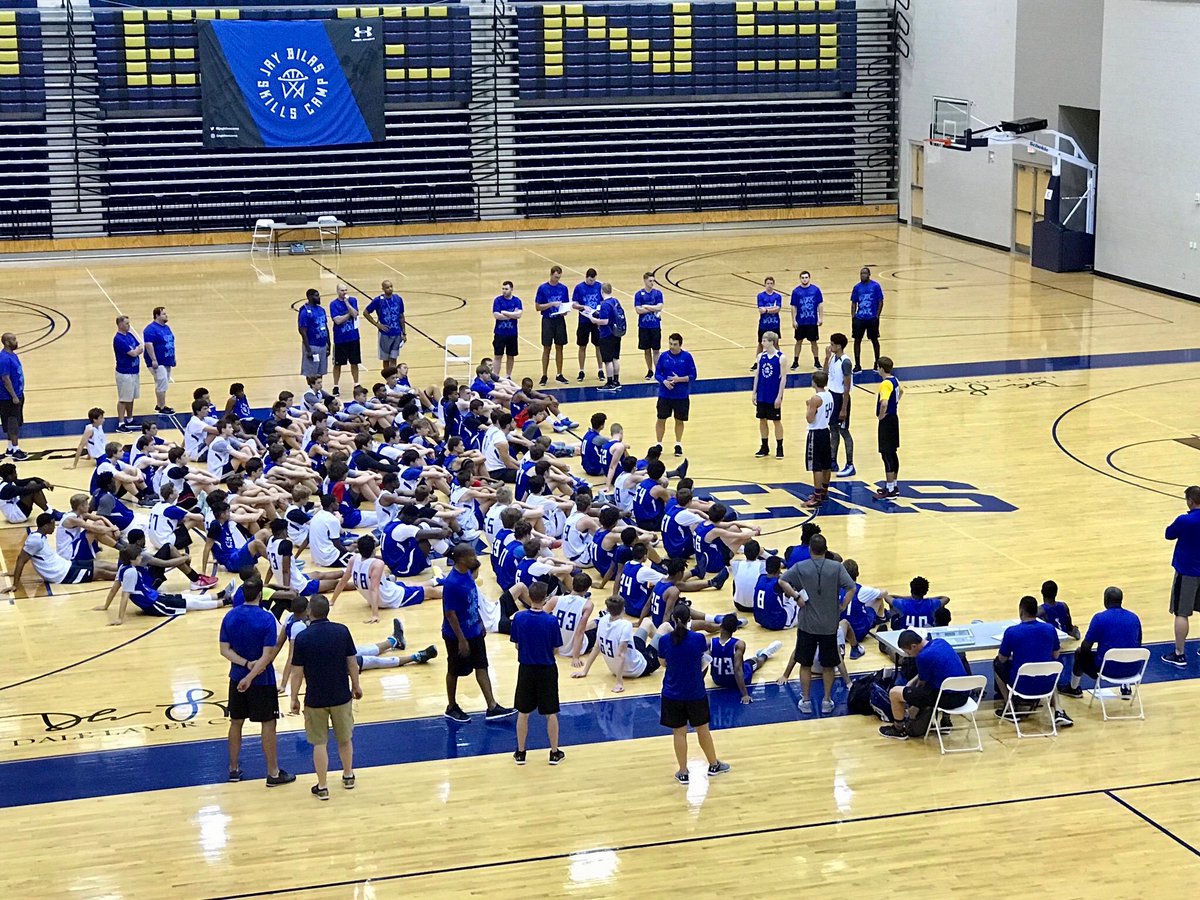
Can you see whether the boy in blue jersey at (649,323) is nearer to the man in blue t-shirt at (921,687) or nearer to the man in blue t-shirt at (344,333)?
the man in blue t-shirt at (344,333)

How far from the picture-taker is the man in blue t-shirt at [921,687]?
12039mm

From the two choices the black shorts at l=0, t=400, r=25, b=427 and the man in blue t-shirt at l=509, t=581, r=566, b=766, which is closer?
the man in blue t-shirt at l=509, t=581, r=566, b=766

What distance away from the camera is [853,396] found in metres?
23.8

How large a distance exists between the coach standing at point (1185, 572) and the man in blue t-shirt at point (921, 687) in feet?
8.56

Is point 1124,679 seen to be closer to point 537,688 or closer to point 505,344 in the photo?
point 537,688

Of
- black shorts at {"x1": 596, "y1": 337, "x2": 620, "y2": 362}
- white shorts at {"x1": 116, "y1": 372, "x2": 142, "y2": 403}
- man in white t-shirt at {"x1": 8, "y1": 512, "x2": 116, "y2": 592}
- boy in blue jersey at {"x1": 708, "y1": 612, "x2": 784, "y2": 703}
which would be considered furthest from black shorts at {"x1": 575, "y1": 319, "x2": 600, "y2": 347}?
boy in blue jersey at {"x1": 708, "y1": 612, "x2": 784, "y2": 703}

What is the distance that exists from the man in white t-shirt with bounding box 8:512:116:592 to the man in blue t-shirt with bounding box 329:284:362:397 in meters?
7.24

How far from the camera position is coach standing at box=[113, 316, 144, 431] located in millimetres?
22234

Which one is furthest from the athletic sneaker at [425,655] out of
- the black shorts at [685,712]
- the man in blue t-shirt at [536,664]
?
the black shorts at [685,712]

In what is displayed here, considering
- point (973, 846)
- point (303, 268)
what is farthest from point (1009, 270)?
point (973, 846)

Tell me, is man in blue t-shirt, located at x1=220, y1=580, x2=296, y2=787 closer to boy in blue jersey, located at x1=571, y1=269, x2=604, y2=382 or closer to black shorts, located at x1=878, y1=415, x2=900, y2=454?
black shorts, located at x1=878, y1=415, x2=900, y2=454

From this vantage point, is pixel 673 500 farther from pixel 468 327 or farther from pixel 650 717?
pixel 468 327

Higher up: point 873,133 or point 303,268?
point 873,133

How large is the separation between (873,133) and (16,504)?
29377 mm
